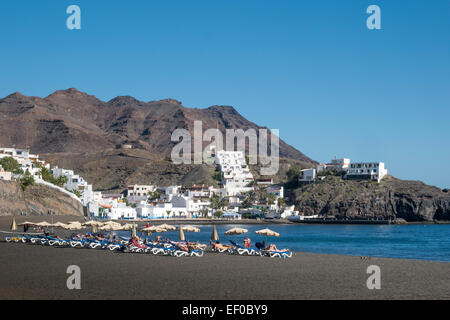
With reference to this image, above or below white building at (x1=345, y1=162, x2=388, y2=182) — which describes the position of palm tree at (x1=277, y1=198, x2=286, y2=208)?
below

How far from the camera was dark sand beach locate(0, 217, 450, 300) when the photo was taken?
17.8 meters

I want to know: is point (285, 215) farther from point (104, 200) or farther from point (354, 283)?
point (354, 283)

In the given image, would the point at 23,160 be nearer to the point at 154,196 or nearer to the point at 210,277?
the point at 154,196

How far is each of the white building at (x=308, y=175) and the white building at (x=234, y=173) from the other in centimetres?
1466

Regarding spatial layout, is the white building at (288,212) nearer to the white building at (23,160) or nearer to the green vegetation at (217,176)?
the green vegetation at (217,176)

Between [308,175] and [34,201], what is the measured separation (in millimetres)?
94103

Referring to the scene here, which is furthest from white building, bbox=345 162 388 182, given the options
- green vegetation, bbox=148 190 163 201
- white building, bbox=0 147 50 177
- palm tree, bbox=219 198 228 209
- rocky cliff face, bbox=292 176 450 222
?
white building, bbox=0 147 50 177

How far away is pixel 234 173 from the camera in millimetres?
165250

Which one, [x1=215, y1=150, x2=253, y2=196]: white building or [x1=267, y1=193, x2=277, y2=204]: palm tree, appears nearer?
[x1=267, y1=193, x2=277, y2=204]: palm tree

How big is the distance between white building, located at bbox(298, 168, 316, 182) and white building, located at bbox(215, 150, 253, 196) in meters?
14.7

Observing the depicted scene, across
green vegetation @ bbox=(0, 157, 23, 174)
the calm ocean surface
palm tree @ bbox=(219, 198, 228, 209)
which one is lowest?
the calm ocean surface

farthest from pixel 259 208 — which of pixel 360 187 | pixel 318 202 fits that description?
pixel 360 187

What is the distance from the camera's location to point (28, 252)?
3064 cm

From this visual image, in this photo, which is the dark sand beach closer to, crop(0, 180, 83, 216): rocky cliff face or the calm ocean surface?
the calm ocean surface
